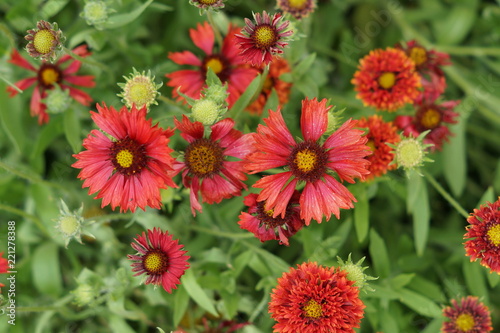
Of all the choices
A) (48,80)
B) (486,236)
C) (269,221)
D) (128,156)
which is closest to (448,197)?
(486,236)

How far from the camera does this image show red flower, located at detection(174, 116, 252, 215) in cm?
159

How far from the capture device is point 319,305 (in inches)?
57.6

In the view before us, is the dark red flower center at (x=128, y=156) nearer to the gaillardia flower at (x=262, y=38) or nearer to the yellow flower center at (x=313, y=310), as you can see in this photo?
the gaillardia flower at (x=262, y=38)

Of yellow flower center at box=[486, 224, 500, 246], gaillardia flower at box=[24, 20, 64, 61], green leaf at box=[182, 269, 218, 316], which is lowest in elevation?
green leaf at box=[182, 269, 218, 316]

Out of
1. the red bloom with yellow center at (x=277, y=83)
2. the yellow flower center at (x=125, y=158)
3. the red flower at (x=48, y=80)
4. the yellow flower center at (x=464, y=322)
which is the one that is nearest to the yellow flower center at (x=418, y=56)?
the red bloom with yellow center at (x=277, y=83)

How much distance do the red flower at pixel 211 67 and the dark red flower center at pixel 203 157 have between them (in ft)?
1.10

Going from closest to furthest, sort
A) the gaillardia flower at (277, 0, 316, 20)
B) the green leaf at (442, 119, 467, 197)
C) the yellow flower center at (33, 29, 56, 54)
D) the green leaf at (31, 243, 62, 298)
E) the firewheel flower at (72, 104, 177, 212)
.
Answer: the firewheel flower at (72, 104, 177, 212), the yellow flower center at (33, 29, 56, 54), the gaillardia flower at (277, 0, 316, 20), the green leaf at (31, 243, 62, 298), the green leaf at (442, 119, 467, 197)

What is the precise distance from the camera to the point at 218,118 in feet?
4.88

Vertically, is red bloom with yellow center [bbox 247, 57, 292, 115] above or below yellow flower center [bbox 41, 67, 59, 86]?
Result: above

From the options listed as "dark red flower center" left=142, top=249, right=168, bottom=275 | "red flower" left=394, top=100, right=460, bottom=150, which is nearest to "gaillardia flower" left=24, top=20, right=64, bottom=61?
A: "dark red flower center" left=142, top=249, right=168, bottom=275

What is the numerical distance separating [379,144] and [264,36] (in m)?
0.63

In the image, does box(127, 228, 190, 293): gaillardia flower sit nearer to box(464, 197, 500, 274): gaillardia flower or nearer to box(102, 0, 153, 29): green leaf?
box(102, 0, 153, 29): green leaf

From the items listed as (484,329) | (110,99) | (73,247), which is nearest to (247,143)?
(110,99)

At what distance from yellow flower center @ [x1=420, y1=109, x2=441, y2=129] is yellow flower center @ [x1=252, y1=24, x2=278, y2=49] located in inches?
34.3
